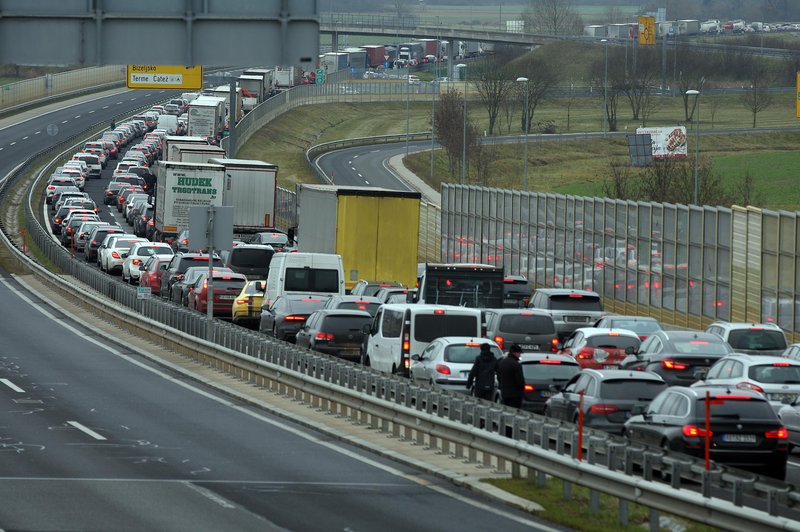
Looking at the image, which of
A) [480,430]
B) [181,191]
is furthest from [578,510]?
[181,191]

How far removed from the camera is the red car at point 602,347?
31.9 metres

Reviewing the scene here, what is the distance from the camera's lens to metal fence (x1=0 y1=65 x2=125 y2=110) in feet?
488

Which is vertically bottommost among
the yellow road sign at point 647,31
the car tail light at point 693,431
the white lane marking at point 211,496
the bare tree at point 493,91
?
the white lane marking at point 211,496

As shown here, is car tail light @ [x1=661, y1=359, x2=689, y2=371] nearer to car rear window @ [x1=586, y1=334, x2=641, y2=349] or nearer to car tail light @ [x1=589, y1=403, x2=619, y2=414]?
car rear window @ [x1=586, y1=334, x2=641, y2=349]

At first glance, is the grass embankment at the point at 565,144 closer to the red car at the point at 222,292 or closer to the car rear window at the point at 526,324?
the red car at the point at 222,292

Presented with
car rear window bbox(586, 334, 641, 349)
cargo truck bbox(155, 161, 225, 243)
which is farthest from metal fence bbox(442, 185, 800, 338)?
cargo truck bbox(155, 161, 225, 243)

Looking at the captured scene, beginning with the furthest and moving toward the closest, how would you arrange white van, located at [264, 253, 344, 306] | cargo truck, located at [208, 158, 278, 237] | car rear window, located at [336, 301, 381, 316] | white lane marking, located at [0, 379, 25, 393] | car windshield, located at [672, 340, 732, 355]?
cargo truck, located at [208, 158, 278, 237] → white van, located at [264, 253, 344, 306] → car rear window, located at [336, 301, 381, 316] → white lane marking, located at [0, 379, 25, 393] → car windshield, located at [672, 340, 732, 355]

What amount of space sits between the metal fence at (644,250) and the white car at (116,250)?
1198 cm

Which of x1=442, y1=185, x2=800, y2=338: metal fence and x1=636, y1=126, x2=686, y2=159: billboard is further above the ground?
x1=636, y1=126, x2=686, y2=159: billboard

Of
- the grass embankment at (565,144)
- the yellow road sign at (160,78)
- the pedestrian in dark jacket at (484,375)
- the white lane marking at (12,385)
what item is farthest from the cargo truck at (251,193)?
the grass embankment at (565,144)

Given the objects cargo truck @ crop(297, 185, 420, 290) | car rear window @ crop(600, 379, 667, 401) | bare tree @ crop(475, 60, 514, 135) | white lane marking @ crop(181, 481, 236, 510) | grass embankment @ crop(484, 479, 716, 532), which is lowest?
white lane marking @ crop(181, 481, 236, 510)

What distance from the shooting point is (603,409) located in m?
22.4

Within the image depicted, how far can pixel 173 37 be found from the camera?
21922 millimetres

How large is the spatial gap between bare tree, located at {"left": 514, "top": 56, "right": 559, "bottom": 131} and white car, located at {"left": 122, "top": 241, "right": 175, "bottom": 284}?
9238 centimetres
